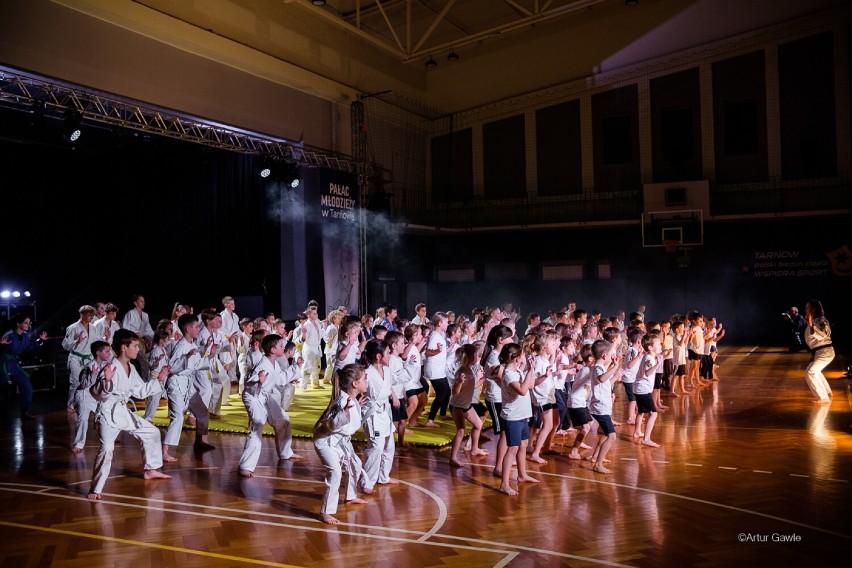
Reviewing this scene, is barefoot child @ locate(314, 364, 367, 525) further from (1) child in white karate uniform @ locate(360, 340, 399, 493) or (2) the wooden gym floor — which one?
(1) child in white karate uniform @ locate(360, 340, 399, 493)

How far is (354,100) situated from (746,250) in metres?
12.8

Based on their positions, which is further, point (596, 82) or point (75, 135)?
point (596, 82)

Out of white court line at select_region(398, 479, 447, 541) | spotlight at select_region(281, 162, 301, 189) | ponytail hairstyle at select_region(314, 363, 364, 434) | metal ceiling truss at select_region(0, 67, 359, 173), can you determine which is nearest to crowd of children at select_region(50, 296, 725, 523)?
ponytail hairstyle at select_region(314, 363, 364, 434)

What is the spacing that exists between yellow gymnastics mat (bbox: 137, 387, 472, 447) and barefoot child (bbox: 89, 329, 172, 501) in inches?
90.9

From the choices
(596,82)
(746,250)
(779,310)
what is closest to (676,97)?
(596,82)

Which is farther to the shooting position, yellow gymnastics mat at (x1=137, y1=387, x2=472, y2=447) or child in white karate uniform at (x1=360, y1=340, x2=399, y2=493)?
yellow gymnastics mat at (x1=137, y1=387, x2=472, y2=447)

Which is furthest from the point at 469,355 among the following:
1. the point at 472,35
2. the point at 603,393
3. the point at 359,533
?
the point at 472,35

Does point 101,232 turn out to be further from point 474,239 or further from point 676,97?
point 676,97

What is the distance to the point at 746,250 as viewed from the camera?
20.9m

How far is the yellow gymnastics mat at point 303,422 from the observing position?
29.7 feet

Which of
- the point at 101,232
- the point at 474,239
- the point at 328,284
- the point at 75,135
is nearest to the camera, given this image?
the point at 75,135

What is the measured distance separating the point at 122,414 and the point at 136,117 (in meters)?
8.03

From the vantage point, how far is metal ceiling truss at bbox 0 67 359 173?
420 inches

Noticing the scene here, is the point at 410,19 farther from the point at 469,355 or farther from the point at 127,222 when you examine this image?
the point at 469,355
